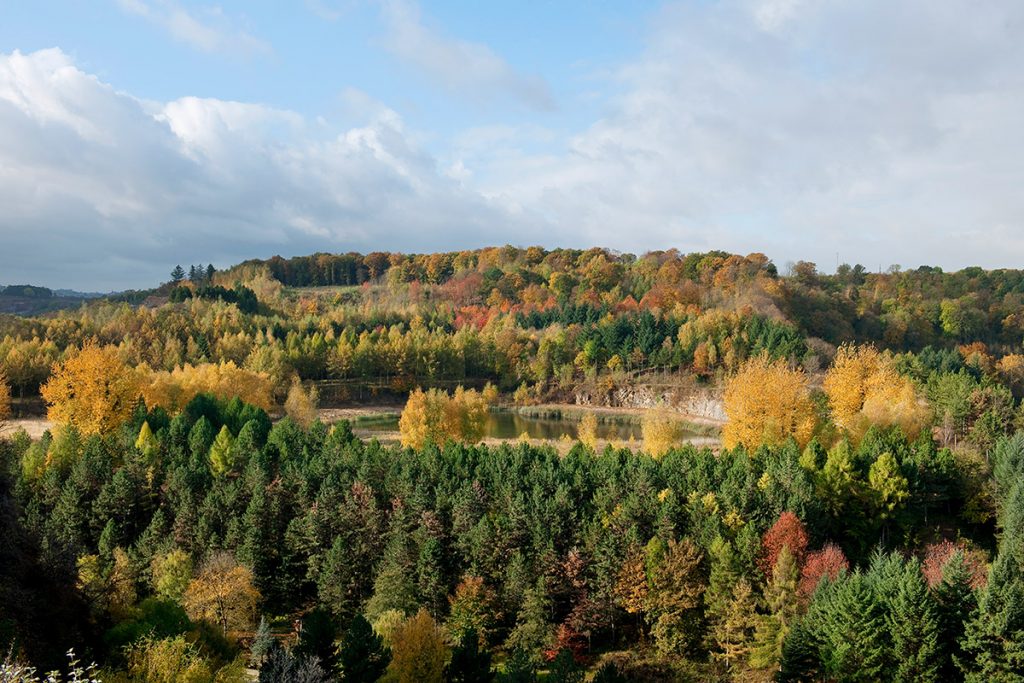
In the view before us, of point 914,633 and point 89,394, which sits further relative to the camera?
point 89,394

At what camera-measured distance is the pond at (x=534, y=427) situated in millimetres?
88500

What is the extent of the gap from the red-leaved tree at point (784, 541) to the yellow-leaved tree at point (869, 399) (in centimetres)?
1978

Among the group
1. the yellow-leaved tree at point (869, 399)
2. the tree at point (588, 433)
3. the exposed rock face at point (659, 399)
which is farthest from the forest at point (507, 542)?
the exposed rock face at point (659, 399)

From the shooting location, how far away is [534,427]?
97.0 metres

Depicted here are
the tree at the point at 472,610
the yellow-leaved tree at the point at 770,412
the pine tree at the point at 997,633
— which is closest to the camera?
the pine tree at the point at 997,633

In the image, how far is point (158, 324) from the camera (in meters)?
114

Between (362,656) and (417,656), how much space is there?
7.72 feet

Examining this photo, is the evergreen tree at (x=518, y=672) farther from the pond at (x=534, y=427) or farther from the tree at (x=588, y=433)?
the pond at (x=534, y=427)

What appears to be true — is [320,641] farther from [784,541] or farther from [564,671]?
[784,541]

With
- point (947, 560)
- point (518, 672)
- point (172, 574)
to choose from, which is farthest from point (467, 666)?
point (947, 560)

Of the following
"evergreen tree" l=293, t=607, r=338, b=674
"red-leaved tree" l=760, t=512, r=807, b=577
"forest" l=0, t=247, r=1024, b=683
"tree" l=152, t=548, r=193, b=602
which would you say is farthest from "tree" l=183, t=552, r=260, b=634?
"red-leaved tree" l=760, t=512, r=807, b=577

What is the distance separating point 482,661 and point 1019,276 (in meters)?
195

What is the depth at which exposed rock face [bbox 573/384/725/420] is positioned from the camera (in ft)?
339

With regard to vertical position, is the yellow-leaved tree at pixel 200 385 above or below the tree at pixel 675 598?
above
